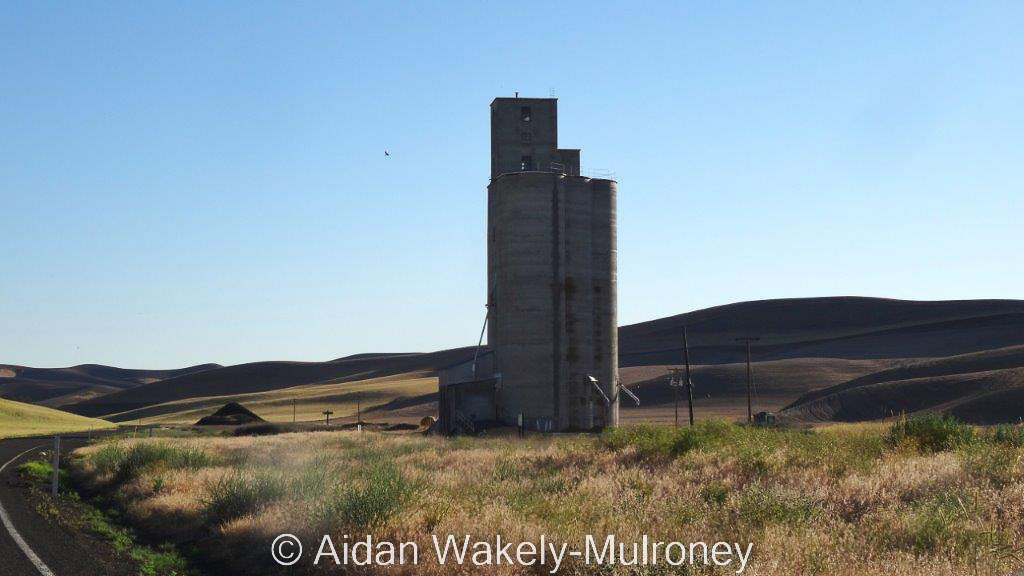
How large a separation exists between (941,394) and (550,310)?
50836mm

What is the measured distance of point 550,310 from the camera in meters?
60.9

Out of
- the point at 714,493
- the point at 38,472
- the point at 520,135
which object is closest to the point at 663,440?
the point at 714,493

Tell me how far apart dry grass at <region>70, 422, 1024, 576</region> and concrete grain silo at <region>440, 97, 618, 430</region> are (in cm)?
3531

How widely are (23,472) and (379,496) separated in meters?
20.7

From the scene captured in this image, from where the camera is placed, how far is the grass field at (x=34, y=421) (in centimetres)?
7625

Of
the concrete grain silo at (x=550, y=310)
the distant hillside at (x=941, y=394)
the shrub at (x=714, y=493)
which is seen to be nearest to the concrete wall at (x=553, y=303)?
the concrete grain silo at (x=550, y=310)

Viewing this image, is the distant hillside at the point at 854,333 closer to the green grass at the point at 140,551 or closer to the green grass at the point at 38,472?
the green grass at the point at 38,472

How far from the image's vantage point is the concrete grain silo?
6091cm

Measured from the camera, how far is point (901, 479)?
16.6m

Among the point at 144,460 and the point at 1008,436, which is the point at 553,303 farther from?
the point at 1008,436

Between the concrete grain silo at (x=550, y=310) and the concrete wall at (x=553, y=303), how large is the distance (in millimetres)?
62

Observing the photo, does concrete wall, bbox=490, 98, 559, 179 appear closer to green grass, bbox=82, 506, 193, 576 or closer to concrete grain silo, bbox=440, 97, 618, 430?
concrete grain silo, bbox=440, 97, 618, 430

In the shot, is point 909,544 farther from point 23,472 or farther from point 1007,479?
point 23,472

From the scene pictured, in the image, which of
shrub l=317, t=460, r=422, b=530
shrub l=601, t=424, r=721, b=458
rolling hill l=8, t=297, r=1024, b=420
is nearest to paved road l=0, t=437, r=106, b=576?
shrub l=317, t=460, r=422, b=530
